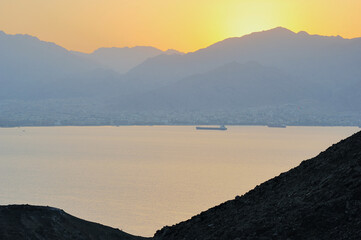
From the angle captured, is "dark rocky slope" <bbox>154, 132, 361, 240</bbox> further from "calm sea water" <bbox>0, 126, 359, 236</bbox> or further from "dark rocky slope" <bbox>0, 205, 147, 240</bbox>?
"calm sea water" <bbox>0, 126, 359, 236</bbox>

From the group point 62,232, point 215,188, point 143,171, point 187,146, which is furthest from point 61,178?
point 62,232

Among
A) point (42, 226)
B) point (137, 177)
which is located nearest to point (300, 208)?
point (42, 226)

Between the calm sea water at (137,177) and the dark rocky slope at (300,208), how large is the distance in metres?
45.9

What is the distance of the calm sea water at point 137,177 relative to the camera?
8581 centimetres

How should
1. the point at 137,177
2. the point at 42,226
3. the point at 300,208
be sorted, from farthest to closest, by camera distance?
the point at 137,177
the point at 42,226
the point at 300,208

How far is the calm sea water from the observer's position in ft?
282

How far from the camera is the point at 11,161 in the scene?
15525 cm

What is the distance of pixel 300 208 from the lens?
1786 cm

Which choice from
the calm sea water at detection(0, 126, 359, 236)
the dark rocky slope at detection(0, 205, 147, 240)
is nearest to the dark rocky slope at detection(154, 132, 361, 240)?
the dark rocky slope at detection(0, 205, 147, 240)

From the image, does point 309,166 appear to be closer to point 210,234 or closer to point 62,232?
point 210,234

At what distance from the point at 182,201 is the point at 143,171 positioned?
1601 inches

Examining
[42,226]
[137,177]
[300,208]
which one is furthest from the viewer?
[137,177]

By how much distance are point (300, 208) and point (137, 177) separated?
105183 mm

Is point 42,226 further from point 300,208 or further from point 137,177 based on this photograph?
point 137,177
